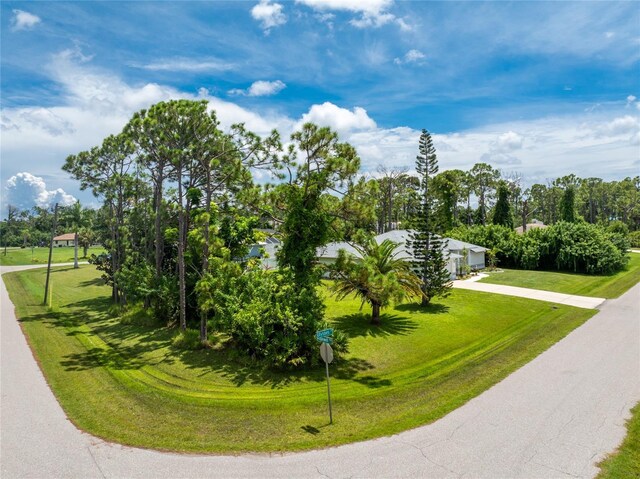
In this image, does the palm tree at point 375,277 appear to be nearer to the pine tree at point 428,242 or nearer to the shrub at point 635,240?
the pine tree at point 428,242

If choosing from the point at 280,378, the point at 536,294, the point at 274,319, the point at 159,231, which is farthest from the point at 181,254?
the point at 536,294

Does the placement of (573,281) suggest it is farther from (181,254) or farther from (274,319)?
(181,254)

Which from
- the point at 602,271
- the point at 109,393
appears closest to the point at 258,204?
the point at 109,393

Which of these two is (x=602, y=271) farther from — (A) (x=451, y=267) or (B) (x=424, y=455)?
(B) (x=424, y=455)

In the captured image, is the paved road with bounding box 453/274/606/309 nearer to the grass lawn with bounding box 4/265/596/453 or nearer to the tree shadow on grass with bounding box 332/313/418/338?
the grass lawn with bounding box 4/265/596/453

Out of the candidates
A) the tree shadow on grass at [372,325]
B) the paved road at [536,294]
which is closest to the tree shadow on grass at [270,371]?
the tree shadow on grass at [372,325]
